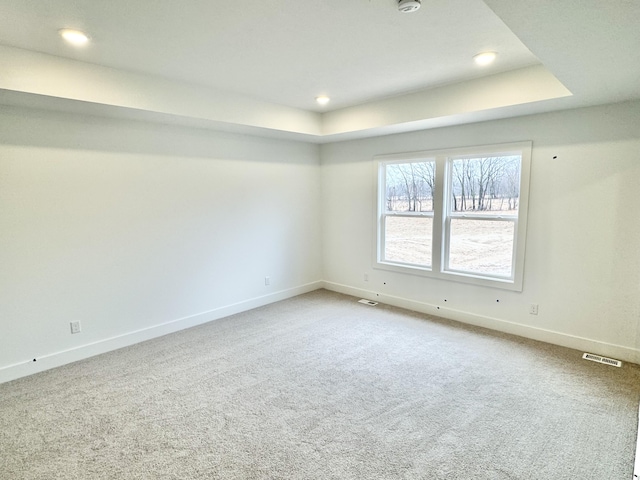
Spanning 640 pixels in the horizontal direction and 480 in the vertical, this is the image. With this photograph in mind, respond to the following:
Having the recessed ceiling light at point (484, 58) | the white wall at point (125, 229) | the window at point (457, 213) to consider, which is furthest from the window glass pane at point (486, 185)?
the white wall at point (125, 229)

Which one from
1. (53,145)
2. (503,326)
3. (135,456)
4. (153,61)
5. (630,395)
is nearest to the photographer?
(135,456)

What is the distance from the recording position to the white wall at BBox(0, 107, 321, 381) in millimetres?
3041

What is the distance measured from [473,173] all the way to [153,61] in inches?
136

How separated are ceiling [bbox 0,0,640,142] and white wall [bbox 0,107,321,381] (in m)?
0.38

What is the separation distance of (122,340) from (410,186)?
3.87m

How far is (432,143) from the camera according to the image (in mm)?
4320

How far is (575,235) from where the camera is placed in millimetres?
3375

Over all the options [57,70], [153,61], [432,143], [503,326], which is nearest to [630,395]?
[503,326]

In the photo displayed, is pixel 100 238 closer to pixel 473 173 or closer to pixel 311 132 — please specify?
pixel 311 132

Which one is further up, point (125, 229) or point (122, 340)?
point (125, 229)

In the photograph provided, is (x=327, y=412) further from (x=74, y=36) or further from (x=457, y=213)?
(x=74, y=36)

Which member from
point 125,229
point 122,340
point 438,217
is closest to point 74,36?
point 125,229

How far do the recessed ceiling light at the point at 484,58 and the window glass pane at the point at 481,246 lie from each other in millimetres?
1737

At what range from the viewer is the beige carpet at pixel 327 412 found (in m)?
2.02
